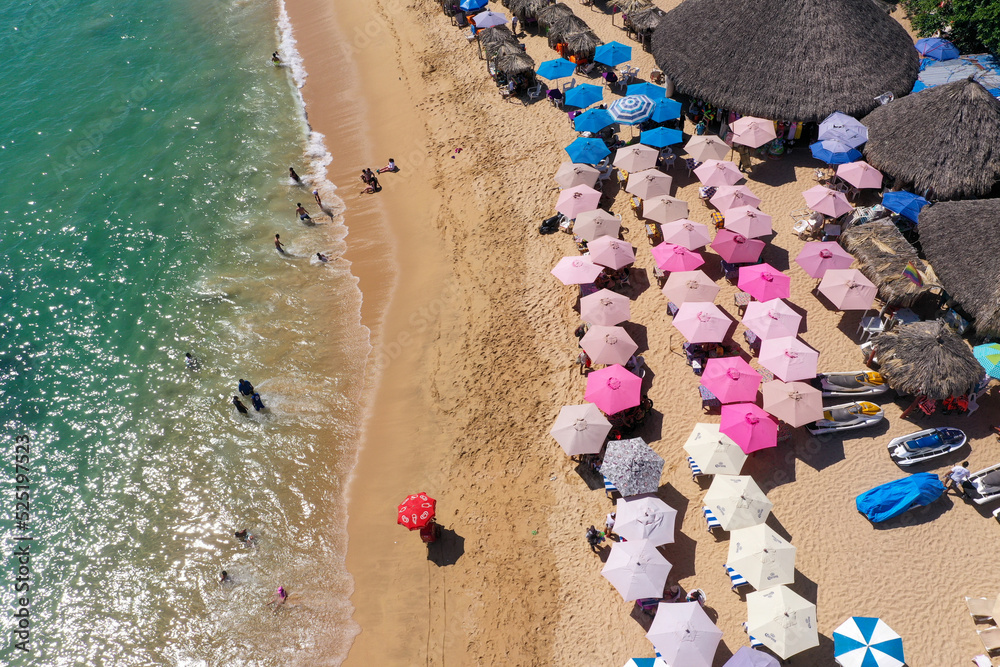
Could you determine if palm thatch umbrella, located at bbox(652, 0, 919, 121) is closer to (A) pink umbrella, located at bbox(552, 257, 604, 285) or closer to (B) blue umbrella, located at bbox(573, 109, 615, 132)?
(B) blue umbrella, located at bbox(573, 109, 615, 132)

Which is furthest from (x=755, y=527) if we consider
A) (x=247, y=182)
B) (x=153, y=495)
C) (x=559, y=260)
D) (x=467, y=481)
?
(x=247, y=182)

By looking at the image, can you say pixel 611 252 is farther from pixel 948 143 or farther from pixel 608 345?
pixel 948 143

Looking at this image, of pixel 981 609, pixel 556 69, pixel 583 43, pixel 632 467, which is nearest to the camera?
pixel 981 609

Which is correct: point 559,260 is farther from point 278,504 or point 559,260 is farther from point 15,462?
point 15,462

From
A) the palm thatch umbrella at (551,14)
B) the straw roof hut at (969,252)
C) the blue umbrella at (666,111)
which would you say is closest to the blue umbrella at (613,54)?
the palm thatch umbrella at (551,14)

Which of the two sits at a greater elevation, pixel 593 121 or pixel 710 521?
pixel 593 121

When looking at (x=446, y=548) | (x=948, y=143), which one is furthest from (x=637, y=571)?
(x=948, y=143)
